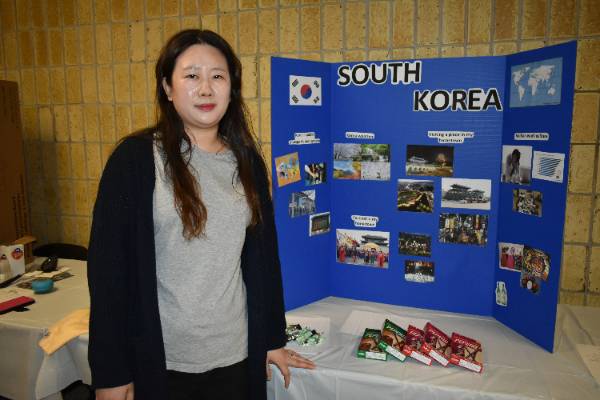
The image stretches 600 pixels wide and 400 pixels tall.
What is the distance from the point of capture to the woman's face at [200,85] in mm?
1135

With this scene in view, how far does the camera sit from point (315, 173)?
6.29ft

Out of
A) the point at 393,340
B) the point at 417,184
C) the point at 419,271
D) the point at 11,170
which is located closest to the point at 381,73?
the point at 417,184

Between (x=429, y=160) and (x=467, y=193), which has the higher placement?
(x=429, y=160)

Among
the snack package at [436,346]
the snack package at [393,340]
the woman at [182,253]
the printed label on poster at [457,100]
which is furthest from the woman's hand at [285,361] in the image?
the printed label on poster at [457,100]

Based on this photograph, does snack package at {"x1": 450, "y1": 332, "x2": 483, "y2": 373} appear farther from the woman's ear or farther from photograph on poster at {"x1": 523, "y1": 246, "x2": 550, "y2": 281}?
the woman's ear

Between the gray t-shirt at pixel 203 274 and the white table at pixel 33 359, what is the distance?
2.58 feet

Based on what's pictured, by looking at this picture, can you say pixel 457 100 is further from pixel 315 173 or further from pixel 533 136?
pixel 315 173

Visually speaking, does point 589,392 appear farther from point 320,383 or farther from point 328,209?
point 328,209

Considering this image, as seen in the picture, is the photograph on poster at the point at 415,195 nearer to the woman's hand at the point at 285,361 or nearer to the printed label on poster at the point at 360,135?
the printed label on poster at the point at 360,135

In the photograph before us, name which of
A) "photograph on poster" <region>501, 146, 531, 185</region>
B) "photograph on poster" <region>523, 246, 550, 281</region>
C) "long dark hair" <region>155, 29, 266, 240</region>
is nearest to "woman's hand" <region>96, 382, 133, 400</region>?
"long dark hair" <region>155, 29, 266, 240</region>

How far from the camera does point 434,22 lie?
6.71 ft

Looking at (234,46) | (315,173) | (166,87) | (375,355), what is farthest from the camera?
(234,46)

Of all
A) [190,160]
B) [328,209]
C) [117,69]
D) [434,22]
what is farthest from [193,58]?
[117,69]

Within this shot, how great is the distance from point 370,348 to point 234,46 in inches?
68.0
